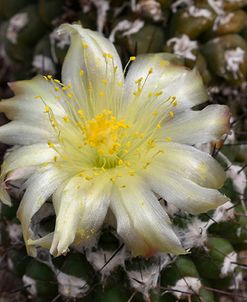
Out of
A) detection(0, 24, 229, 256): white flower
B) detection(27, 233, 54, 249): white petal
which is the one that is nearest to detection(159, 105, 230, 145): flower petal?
detection(0, 24, 229, 256): white flower

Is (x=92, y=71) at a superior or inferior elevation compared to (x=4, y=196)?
superior

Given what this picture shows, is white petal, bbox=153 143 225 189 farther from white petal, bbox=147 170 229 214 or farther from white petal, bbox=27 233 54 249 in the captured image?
white petal, bbox=27 233 54 249

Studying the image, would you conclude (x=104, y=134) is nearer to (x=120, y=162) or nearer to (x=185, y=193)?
(x=120, y=162)

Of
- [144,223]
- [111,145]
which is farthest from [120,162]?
[144,223]

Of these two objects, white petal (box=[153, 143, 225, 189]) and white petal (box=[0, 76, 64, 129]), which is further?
white petal (box=[0, 76, 64, 129])

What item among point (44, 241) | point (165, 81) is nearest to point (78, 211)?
point (44, 241)

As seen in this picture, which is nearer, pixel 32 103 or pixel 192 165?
pixel 192 165

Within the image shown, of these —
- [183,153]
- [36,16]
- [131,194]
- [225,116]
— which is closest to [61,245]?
[131,194]
